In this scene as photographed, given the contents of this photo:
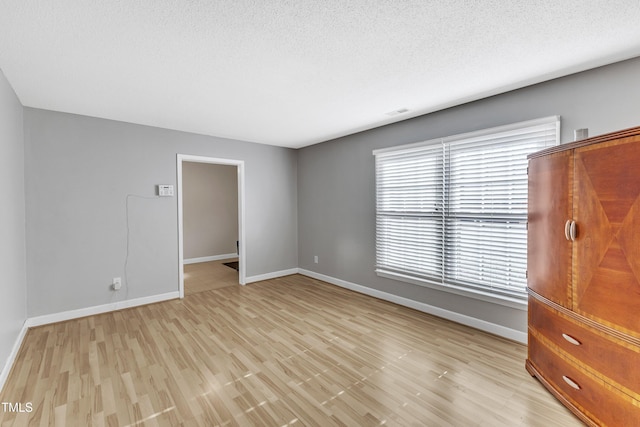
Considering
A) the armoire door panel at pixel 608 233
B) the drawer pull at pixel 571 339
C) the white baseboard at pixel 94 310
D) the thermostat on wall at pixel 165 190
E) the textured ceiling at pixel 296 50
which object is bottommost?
the white baseboard at pixel 94 310

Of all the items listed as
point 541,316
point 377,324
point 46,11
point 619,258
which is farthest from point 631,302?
point 46,11

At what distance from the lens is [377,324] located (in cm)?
312

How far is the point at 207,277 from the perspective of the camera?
523cm

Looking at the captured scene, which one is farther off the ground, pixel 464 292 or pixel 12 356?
pixel 464 292

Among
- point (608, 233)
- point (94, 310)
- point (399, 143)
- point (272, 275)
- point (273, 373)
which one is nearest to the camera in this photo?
point (608, 233)

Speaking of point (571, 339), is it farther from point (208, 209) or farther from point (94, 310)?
point (208, 209)

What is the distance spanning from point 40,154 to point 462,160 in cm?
474

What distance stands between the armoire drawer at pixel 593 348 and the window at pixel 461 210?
0.77m

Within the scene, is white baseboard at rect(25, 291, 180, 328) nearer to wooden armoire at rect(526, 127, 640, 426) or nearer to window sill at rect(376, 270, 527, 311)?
window sill at rect(376, 270, 527, 311)

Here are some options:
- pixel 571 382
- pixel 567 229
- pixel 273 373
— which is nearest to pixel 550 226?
pixel 567 229

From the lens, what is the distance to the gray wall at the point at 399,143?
2193mm

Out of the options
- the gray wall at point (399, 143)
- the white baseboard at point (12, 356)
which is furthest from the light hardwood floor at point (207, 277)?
the white baseboard at point (12, 356)

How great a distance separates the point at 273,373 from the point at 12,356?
2.29m

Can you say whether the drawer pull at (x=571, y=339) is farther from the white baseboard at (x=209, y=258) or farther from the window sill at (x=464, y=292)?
the white baseboard at (x=209, y=258)
